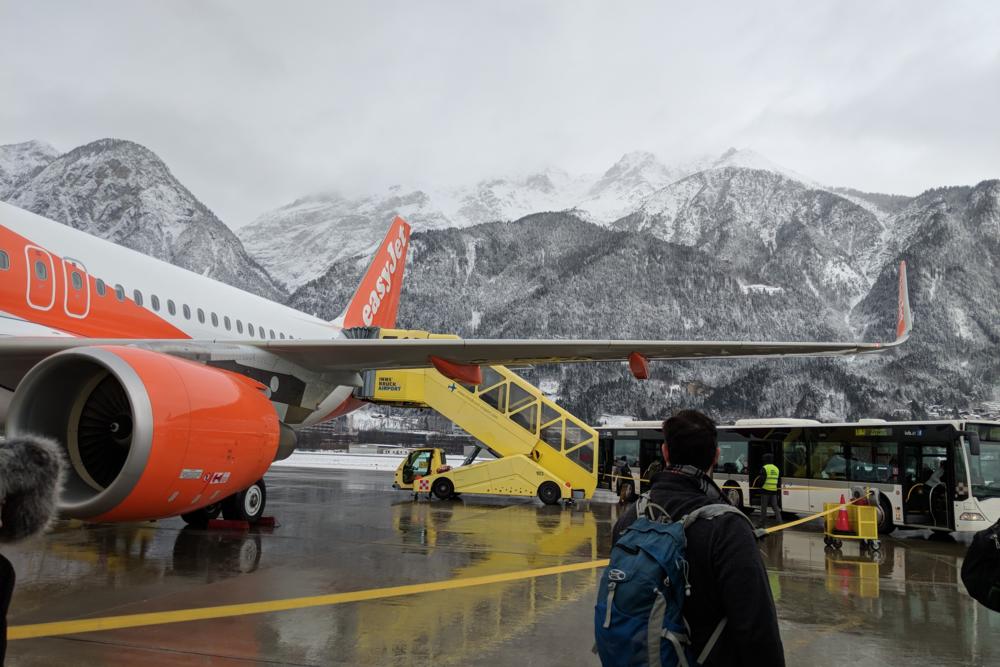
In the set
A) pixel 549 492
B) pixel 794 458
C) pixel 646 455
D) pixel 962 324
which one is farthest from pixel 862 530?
pixel 962 324

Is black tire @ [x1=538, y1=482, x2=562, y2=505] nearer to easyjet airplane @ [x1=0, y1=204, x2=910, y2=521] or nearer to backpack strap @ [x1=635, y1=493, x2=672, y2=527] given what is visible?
easyjet airplane @ [x1=0, y1=204, x2=910, y2=521]

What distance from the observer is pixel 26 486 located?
2.02 metres

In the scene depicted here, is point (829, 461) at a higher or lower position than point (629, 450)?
higher

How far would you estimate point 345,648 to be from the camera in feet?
15.1

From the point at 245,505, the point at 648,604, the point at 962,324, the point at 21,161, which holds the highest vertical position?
the point at 21,161

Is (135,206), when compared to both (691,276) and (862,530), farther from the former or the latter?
(862,530)

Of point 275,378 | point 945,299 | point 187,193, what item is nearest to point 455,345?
point 275,378

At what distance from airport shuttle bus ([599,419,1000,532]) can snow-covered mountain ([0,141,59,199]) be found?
15927 cm

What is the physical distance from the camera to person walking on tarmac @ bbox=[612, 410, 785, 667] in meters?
2.09

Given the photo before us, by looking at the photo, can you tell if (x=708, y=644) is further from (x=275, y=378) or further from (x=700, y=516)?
(x=275, y=378)

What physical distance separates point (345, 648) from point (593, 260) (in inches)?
5699

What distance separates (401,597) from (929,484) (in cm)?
1199

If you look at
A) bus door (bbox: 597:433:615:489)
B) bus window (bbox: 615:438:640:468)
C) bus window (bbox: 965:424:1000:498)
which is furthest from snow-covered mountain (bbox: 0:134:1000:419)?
bus window (bbox: 965:424:1000:498)

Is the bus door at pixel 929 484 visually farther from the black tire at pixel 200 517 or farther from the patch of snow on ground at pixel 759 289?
the patch of snow on ground at pixel 759 289
